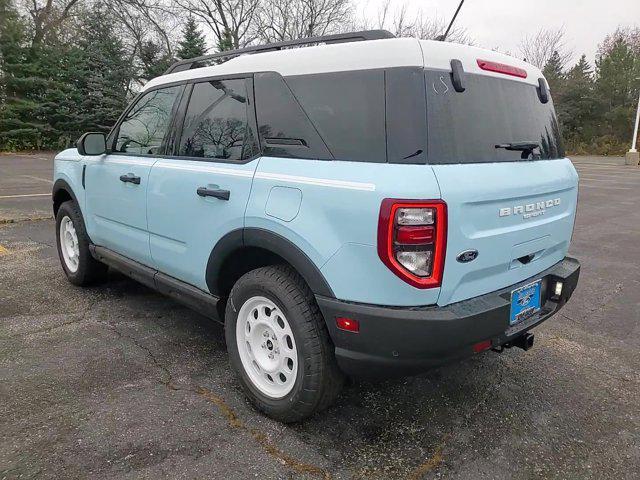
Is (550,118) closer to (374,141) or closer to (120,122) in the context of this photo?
(374,141)

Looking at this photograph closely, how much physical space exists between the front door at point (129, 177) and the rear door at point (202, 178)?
164 mm

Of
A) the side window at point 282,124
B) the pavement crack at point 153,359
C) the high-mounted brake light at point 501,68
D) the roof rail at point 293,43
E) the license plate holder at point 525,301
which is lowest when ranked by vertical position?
the pavement crack at point 153,359

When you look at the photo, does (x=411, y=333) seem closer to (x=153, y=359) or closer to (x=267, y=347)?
(x=267, y=347)

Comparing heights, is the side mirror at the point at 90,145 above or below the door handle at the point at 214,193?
above

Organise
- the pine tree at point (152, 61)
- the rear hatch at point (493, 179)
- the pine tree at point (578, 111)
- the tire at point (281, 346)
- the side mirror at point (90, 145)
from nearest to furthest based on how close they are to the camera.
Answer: the rear hatch at point (493, 179) < the tire at point (281, 346) < the side mirror at point (90, 145) < the pine tree at point (152, 61) < the pine tree at point (578, 111)

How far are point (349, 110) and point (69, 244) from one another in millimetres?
3683

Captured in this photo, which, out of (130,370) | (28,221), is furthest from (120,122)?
(28,221)

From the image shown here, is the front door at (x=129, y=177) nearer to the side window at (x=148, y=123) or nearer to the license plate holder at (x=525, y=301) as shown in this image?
the side window at (x=148, y=123)

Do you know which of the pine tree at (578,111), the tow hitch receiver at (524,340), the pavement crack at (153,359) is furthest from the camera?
the pine tree at (578,111)

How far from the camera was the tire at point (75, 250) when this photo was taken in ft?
14.1

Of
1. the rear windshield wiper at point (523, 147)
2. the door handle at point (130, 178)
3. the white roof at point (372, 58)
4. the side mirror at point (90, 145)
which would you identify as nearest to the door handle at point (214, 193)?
the white roof at point (372, 58)

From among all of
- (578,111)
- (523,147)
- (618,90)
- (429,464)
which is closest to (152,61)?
(523,147)

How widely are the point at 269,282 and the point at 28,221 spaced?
267 inches

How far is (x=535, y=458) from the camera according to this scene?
2.31 m
